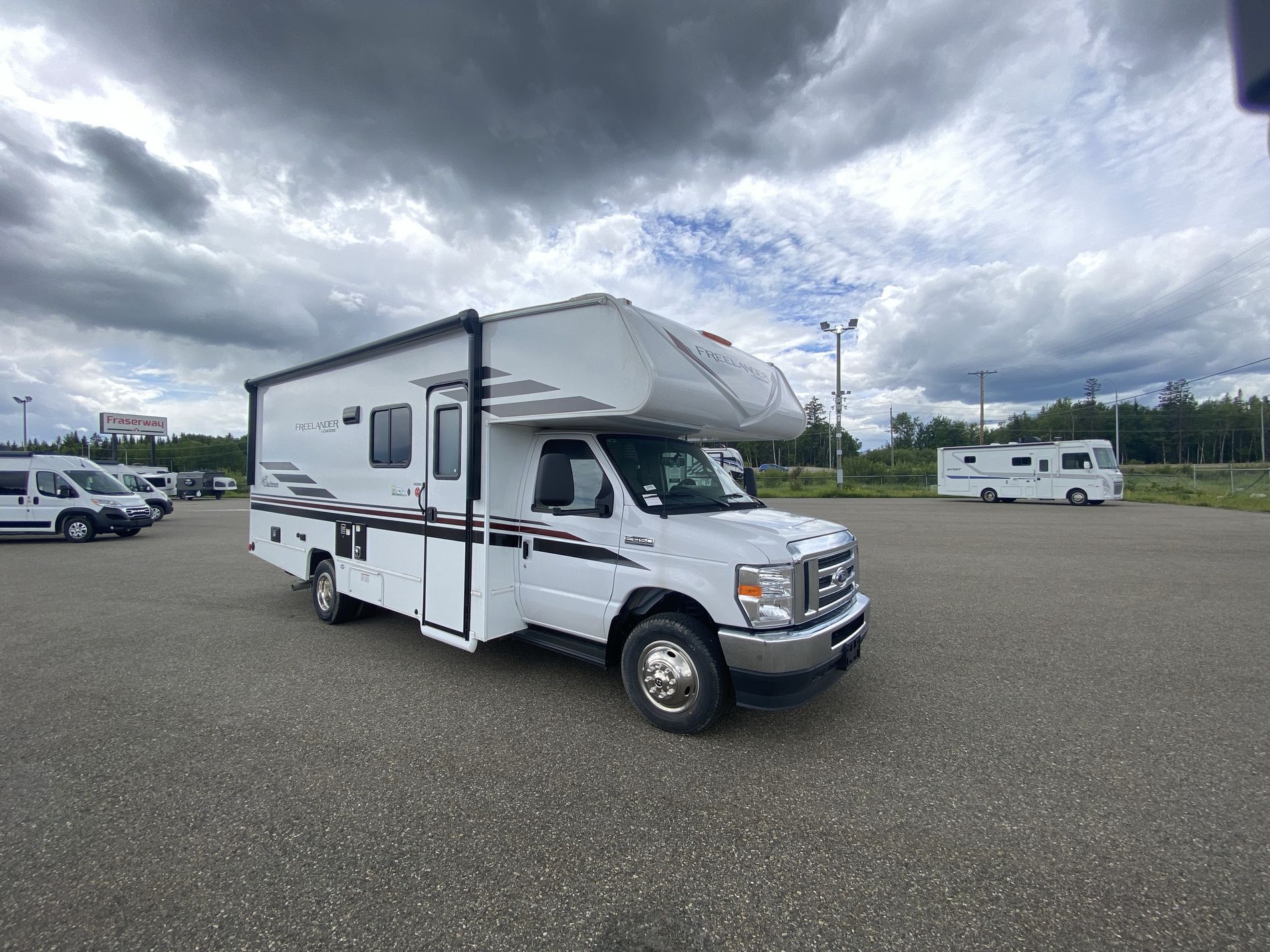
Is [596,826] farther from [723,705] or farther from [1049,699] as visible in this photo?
[1049,699]

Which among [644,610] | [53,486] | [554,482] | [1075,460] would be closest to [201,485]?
[53,486]

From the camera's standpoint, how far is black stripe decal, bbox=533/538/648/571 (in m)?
4.34

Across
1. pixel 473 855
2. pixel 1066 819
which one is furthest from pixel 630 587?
pixel 1066 819

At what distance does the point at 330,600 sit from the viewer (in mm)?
6859

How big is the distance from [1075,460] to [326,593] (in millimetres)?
29782

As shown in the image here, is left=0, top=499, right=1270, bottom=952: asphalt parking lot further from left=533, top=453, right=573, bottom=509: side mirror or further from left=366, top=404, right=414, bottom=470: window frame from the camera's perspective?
left=366, top=404, right=414, bottom=470: window frame

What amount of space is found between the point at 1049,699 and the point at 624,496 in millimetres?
3672

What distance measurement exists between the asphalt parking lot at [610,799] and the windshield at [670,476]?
5.22ft

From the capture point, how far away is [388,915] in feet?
8.06

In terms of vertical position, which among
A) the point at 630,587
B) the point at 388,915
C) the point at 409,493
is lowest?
the point at 388,915

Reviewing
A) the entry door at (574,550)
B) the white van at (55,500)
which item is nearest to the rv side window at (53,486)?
the white van at (55,500)

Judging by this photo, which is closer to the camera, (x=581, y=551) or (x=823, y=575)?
(x=823, y=575)

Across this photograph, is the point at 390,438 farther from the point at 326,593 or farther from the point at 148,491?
the point at 148,491

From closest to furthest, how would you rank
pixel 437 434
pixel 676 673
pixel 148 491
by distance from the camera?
1. pixel 676 673
2. pixel 437 434
3. pixel 148 491
